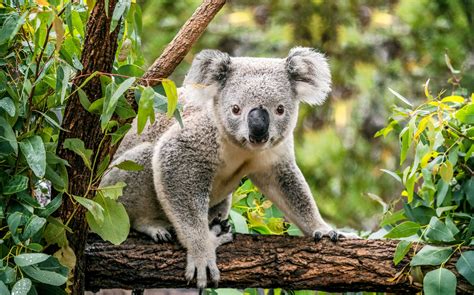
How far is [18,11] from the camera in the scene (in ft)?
8.98

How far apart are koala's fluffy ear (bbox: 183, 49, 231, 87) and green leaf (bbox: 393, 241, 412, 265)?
114 centimetres

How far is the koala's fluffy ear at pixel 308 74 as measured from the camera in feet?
12.4

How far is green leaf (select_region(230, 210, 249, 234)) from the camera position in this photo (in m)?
3.88

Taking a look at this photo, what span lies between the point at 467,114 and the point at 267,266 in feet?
3.49

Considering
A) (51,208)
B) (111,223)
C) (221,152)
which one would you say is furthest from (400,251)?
(51,208)

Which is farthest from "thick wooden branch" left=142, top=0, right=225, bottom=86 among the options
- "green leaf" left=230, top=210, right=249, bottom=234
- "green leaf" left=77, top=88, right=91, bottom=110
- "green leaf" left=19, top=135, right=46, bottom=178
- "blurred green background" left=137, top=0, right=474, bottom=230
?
"blurred green background" left=137, top=0, right=474, bottom=230

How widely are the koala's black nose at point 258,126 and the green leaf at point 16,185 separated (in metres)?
1.06

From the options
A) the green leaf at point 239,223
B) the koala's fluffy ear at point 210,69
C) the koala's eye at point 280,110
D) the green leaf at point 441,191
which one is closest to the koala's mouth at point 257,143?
the koala's eye at point 280,110

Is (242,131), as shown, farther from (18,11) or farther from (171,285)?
(18,11)

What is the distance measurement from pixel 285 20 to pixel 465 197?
3.83 metres

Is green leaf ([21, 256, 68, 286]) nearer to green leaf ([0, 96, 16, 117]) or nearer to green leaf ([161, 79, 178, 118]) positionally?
green leaf ([0, 96, 16, 117])

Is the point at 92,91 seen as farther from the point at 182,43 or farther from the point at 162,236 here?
the point at 162,236

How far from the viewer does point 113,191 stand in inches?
112

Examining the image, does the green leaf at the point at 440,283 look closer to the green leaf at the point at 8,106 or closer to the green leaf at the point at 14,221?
the green leaf at the point at 14,221
